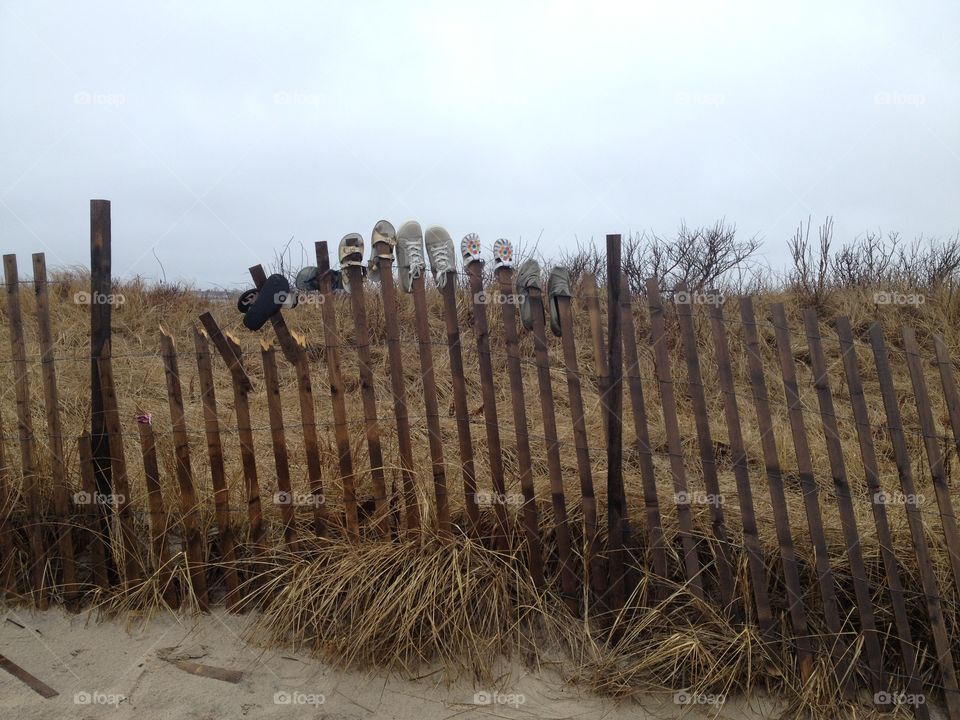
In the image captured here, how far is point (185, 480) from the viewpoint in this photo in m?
3.42

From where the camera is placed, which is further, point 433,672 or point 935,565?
point 935,565

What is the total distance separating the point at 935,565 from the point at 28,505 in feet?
14.0

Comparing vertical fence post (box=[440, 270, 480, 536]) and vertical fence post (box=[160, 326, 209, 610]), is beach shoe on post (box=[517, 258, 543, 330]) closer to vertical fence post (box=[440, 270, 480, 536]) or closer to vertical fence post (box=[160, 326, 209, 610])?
vertical fence post (box=[440, 270, 480, 536])

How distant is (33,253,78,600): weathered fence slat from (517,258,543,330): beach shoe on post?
2254 millimetres

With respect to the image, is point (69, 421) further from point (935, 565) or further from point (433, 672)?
point (935, 565)

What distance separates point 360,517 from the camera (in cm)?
353

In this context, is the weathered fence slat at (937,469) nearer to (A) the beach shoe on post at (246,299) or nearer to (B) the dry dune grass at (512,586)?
(B) the dry dune grass at (512,586)

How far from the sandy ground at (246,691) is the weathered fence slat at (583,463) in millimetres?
501

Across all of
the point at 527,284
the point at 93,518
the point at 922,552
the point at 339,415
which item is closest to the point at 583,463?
the point at 527,284

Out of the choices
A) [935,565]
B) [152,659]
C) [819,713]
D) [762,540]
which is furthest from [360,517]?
[935,565]

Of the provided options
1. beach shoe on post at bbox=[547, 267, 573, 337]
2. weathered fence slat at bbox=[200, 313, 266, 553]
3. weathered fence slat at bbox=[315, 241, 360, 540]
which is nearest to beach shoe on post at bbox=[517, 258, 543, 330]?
beach shoe on post at bbox=[547, 267, 573, 337]

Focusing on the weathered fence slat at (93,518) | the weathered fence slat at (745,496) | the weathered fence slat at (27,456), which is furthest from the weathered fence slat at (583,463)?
the weathered fence slat at (27,456)

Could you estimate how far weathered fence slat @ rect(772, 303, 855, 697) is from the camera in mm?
3084

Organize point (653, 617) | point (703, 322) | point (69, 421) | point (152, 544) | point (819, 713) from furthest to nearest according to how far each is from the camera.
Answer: point (703, 322)
point (69, 421)
point (152, 544)
point (653, 617)
point (819, 713)
